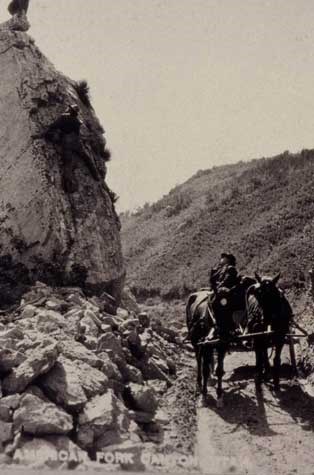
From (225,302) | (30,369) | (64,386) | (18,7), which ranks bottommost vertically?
(64,386)

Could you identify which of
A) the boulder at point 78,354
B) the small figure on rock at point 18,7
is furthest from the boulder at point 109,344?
the small figure on rock at point 18,7

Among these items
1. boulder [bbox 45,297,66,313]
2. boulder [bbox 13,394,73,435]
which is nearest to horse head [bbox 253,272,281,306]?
boulder [bbox 45,297,66,313]

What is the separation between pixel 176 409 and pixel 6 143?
918 centimetres

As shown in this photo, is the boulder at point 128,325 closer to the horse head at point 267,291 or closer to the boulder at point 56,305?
the boulder at point 56,305

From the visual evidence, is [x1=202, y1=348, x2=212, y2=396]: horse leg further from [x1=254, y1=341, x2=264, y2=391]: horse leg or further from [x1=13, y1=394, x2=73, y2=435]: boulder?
[x1=13, y1=394, x2=73, y2=435]: boulder

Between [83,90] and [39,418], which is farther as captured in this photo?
[83,90]

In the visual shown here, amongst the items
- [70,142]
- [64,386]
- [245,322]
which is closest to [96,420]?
[64,386]

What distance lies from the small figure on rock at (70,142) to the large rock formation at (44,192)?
0.46ft

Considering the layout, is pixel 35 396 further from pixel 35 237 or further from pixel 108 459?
pixel 35 237

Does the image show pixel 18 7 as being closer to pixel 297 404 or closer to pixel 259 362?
pixel 259 362

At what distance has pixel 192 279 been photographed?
29.0 metres

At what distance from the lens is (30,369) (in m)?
6.69

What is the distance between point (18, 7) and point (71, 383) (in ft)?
44.9

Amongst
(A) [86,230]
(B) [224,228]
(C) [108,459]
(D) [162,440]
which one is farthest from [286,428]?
(B) [224,228]
